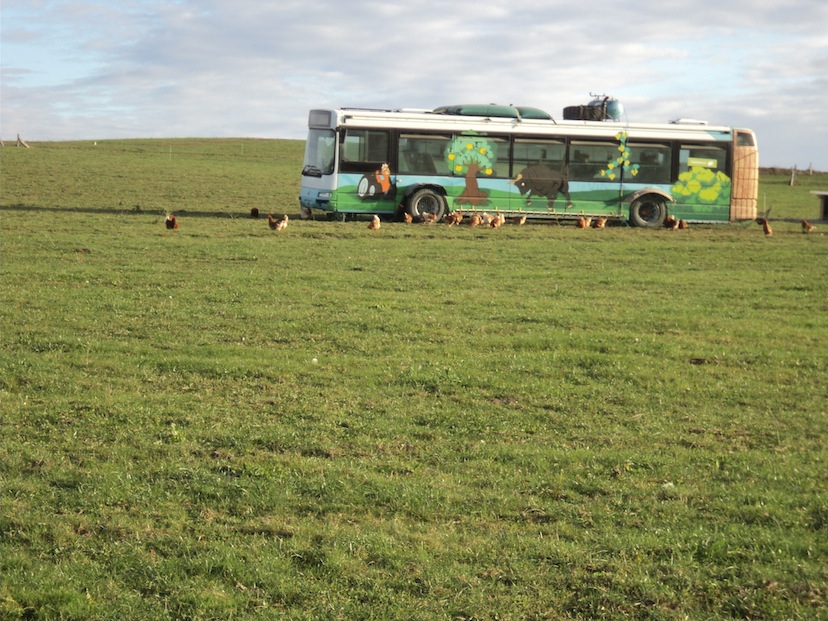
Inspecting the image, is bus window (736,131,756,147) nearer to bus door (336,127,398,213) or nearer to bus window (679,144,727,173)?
bus window (679,144,727,173)

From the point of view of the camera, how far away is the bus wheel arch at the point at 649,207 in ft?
106

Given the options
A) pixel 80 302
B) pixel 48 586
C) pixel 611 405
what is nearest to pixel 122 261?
pixel 80 302

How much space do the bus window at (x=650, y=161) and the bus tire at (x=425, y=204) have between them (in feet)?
20.2

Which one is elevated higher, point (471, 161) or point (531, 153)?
point (531, 153)

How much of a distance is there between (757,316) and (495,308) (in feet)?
12.9

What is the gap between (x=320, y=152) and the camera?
30.5 m

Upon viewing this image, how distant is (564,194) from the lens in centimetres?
3170

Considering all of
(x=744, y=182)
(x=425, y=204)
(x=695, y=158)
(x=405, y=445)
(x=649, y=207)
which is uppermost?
(x=695, y=158)

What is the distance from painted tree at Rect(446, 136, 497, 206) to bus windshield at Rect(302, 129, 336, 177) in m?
3.56

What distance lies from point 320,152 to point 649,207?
10.7 m

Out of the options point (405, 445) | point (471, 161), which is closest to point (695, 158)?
point (471, 161)

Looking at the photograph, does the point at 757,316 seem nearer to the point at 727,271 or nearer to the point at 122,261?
the point at 727,271

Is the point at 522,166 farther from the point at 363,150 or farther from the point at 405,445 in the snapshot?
the point at 405,445

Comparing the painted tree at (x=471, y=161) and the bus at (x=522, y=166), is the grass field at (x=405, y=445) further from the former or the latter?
the painted tree at (x=471, y=161)
